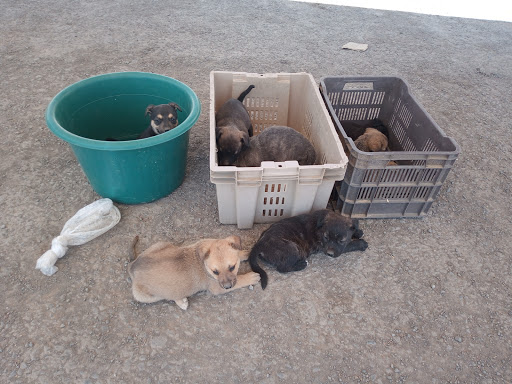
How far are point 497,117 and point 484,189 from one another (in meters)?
1.71

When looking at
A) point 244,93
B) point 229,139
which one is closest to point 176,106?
point 229,139

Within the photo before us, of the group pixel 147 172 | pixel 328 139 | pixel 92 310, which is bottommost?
pixel 92 310

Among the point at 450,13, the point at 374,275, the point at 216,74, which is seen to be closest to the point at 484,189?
the point at 374,275

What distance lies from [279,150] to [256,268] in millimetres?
1078

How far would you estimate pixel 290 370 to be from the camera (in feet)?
6.98

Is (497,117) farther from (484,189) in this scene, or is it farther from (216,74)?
(216,74)

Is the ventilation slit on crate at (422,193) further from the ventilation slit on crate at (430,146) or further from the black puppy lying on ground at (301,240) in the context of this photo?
the black puppy lying on ground at (301,240)

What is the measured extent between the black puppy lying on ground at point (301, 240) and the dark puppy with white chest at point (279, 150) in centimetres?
57

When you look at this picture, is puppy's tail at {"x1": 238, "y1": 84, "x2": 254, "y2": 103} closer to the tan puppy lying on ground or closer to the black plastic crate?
the black plastic crate

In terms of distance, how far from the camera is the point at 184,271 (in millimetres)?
2207

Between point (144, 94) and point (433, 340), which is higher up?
point (144, 94)

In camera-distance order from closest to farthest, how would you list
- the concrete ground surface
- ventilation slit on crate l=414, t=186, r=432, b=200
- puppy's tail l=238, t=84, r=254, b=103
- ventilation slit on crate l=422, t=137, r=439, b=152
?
the concrete ground surface < ventilation slit on crate l=414, t=186, r=432, b=200 < ventilation slit on crate l=422, t=137, r=439, b=152 < puppy's tail l=238, t=84, r=254, b=103

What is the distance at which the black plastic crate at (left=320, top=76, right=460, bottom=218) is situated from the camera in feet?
8.48

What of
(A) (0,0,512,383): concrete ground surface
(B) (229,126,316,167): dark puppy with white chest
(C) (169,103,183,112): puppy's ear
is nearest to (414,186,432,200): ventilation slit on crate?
(A) (0,0,512,383): concrete ground surface
